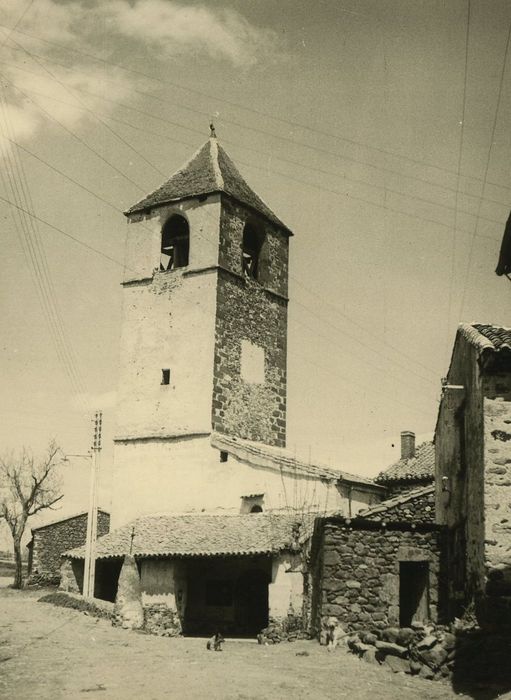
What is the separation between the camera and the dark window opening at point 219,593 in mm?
24391

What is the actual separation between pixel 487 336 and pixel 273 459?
12615 mm

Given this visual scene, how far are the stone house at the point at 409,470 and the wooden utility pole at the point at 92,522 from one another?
10.3 meters

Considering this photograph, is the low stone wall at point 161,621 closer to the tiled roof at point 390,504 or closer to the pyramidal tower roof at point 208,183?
the tiled roof at point 390,504

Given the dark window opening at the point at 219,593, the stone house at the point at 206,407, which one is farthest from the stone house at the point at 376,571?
the dark window opening at the point at 219,593

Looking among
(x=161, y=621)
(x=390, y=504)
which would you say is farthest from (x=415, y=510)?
(x=161, y=621)

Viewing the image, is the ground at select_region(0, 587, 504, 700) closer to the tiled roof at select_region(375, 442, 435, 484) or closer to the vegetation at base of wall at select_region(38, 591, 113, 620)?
the vegetation at base of wall at select_region(38, 591, 113, 620)

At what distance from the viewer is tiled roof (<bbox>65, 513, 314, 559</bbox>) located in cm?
2248

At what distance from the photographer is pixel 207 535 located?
24.2 meters

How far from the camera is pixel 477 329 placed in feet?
50.1

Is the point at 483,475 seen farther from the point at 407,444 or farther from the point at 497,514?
the point at 407,444

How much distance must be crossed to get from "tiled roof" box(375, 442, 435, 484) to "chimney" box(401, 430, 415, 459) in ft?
0.90

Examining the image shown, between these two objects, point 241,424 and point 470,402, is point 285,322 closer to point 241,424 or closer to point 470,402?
point 241,424

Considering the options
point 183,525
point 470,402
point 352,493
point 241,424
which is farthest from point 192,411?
point 470,402

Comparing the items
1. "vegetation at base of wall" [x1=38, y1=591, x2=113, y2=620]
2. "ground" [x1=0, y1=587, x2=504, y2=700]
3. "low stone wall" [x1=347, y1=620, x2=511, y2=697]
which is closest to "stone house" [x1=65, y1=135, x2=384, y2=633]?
"vegetation at base of wall" [x1=38, y1=591, x2=113, y2=620]
